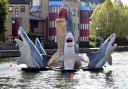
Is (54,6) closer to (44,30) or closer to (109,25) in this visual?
(44,30)

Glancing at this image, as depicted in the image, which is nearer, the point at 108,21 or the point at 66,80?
the point at 66,80

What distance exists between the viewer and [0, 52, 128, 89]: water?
120ft

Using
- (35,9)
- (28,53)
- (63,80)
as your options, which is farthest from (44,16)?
(63,80)

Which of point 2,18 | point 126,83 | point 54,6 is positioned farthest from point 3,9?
point 126,83

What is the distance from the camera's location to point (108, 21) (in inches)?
4722

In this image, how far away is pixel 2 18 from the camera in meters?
86.8

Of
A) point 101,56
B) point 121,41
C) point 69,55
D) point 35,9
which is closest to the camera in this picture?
point 69,55

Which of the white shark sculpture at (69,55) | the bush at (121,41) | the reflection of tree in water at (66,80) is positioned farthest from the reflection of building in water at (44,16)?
the reflection of tree in water at (66,80)

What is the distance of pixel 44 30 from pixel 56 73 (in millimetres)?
69588

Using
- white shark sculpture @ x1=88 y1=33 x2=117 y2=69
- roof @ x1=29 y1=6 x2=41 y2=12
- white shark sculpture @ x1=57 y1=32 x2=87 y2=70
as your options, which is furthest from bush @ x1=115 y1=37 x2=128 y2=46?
white shark sculpture @ x1=57 y1=32 x2=87 y2=70

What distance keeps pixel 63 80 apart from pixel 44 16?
75.2 metres

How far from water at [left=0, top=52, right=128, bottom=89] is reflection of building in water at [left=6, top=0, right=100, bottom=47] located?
5942 cm

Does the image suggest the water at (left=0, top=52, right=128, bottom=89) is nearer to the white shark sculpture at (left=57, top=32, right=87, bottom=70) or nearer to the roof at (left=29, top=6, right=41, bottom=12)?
the white shark sculpture at (left=57, top=32, right=87, bottom=70)

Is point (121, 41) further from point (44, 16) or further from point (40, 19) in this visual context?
point (40, 19)
